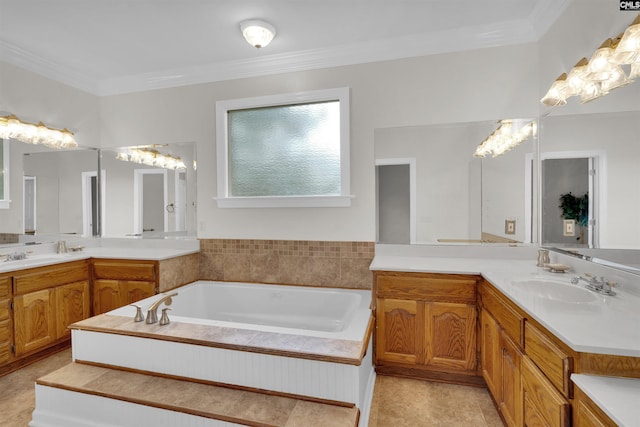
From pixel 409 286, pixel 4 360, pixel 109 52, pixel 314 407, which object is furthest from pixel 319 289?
pixel 109 52

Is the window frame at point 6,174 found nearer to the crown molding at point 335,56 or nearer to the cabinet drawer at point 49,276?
the cabinet drawer at point 49,276

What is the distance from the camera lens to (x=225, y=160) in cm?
312

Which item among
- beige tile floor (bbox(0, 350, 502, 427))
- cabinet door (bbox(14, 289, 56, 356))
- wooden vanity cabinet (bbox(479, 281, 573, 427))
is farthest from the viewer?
cabinet door (bbox(14, 289, 56, 356))

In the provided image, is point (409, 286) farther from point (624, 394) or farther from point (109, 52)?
point (109, 52)

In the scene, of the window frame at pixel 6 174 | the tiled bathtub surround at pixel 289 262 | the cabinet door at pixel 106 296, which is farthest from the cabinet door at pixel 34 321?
the tiled bathtub surround at pixel 289 262

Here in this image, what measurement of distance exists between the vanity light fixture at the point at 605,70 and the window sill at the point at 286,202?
165cm

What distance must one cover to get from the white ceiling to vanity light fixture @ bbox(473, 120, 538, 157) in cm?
64

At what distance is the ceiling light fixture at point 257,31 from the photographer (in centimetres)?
236

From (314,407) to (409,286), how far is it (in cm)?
103

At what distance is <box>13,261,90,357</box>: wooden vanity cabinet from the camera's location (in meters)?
2.37

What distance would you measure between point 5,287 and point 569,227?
12.7ft

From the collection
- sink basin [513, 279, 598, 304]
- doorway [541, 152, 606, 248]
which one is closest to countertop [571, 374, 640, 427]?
sink basin [513, 279, 598, 304]

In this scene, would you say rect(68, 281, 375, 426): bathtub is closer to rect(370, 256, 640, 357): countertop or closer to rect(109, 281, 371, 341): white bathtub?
rect(109, 281, 371, 341): white bathtub

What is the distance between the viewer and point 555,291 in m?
1.74
